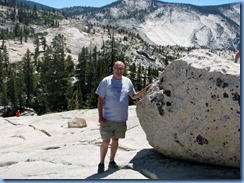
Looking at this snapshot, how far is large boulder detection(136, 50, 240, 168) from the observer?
24.0 ft

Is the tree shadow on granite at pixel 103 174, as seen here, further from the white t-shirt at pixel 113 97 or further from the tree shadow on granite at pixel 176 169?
the white t-shirt at pixel 113 97

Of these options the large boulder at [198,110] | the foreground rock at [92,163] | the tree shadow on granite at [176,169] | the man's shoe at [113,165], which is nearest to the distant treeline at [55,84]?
the foreground rock at [92,163]

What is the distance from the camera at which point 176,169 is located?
8016 mm

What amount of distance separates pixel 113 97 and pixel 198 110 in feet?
5.79

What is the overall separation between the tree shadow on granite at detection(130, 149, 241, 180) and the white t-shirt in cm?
121

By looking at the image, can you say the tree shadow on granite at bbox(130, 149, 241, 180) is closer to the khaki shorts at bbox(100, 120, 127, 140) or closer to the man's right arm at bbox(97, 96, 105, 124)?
the khaki shorts at bbox(100, 120, 127, 140)

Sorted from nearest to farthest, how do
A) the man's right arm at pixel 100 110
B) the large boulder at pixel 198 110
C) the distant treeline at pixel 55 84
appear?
the large boulder at pixel 198 110 < the man's right arm at pixel 100 110 < the distant treeline at pixel 55 84

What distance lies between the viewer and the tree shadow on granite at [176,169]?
295 inches

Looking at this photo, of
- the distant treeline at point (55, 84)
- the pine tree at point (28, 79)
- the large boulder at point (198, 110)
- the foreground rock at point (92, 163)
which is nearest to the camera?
the large boulder at point (198, 110)

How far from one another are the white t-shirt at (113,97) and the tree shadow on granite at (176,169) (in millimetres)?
1214

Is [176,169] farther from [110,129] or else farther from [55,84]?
[55,84]

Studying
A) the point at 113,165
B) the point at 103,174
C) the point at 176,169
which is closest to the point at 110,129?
the point at 113,165

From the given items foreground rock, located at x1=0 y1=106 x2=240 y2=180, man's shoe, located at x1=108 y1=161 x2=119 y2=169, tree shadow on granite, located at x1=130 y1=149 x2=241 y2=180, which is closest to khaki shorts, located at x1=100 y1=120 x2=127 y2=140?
man's shoe, located at x1=108 y1=161 x2=119 y2=169

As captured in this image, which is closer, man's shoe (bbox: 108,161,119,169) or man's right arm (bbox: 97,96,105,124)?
man's right arm (bbox: 97,96,105,124)
